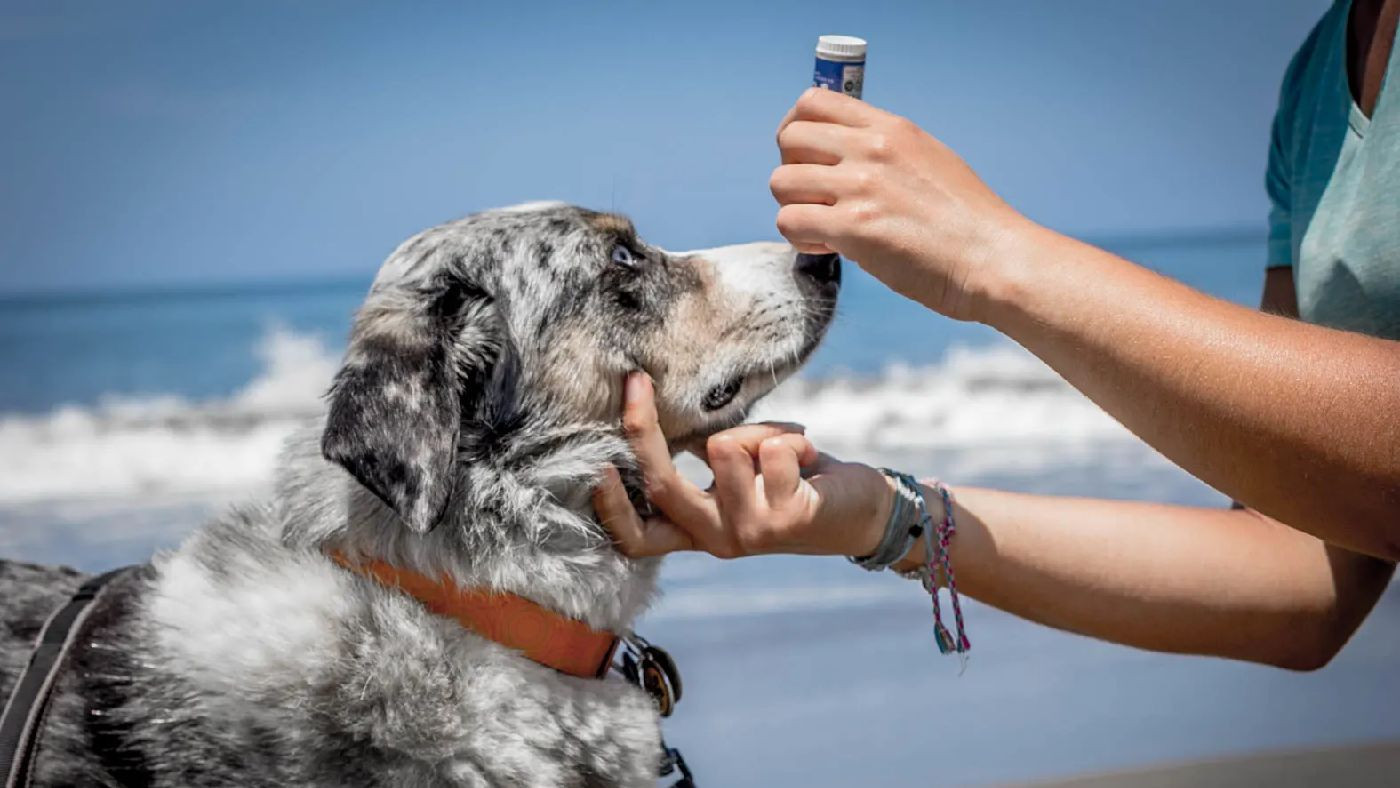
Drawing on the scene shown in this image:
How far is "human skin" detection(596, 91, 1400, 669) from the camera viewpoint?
1.63 m

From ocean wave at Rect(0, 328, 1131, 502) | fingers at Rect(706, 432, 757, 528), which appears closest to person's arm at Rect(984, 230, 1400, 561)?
fingers at Rect(706, 432, 757, 528)

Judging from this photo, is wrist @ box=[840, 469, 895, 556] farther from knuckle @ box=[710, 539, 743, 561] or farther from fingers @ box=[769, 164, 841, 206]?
fingers @ box=[769, 164, 841, 206]

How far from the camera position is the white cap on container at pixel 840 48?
79.4 inches

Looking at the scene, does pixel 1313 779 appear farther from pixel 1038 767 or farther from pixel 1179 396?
pixel 1179 396

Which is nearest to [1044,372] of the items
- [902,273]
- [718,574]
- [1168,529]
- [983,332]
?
[983,332]

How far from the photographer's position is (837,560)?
6129 millimetres

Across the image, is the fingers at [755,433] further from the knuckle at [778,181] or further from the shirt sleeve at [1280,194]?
the shirt sleeve at [1280,194]

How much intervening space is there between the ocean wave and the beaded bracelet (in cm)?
628

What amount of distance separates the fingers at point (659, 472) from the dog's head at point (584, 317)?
3.2 inches

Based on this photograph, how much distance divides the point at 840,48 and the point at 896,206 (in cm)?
35

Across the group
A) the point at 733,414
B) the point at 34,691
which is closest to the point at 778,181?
the point at 733,414

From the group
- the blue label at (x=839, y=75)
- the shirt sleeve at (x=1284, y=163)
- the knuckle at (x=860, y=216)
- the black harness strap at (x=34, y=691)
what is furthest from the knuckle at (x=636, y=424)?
the shirt sleeve at (x=1284, y=163)

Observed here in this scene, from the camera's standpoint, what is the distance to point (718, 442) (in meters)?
2.15

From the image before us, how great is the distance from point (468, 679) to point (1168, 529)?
1485mm
